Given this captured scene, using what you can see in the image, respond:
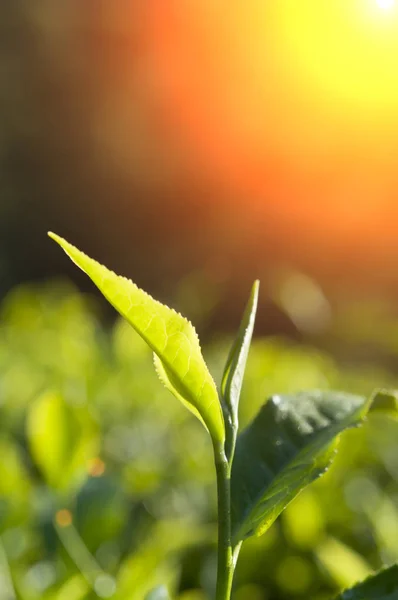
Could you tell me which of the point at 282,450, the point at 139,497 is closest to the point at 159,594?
the point at 282,450

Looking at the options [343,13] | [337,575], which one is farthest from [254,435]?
[343,13]

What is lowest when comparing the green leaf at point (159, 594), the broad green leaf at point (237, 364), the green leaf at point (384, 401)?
the green leaf at point (159, 594)

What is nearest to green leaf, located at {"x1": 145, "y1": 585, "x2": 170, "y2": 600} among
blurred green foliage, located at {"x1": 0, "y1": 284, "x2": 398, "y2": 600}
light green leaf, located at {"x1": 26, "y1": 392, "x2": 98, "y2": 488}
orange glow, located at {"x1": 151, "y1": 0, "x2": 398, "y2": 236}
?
blurred green foliage, located at {"x1": 0, "y1": 284, "x2": 398, "y2": 600}

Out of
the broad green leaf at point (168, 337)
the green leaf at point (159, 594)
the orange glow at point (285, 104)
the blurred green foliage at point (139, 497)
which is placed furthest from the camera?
the orange glow at point (285, 104)

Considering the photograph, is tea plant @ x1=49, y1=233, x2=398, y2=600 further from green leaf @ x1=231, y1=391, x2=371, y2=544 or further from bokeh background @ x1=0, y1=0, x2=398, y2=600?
bokeh background @ x1=0, y1=0, x2=398, y2=600

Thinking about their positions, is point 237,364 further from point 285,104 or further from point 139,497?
point 285,104

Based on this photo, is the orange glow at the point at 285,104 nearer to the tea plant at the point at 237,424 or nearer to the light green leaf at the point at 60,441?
the light green leaf at the point at 60,441

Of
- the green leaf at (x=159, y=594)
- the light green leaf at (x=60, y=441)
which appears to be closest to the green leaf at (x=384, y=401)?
the green leaf at (x=159, y=594)
